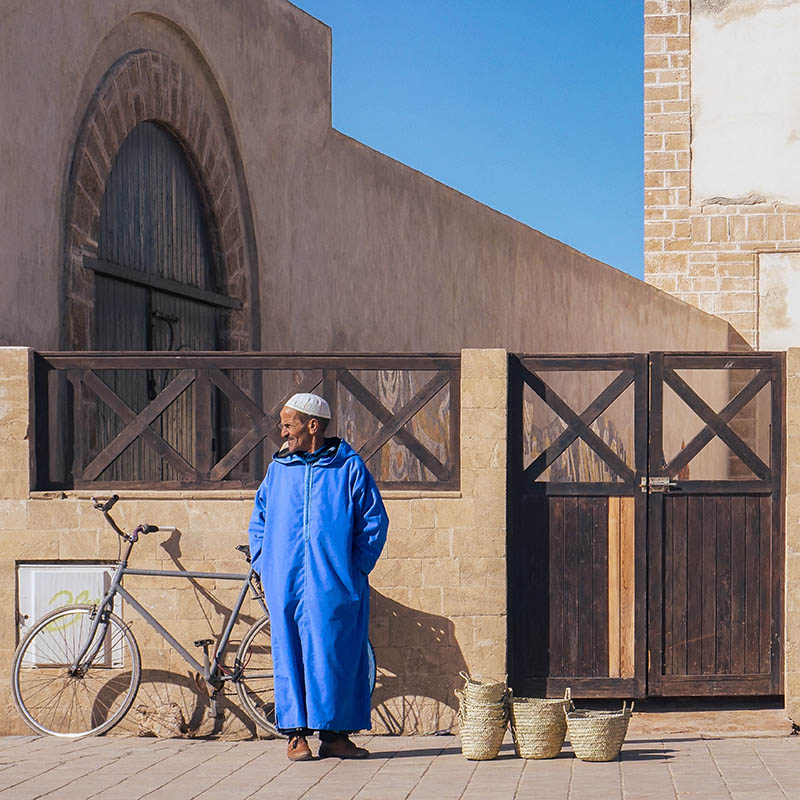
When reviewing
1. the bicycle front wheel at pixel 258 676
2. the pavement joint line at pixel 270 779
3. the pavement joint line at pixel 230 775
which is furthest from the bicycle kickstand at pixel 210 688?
the pavement joint line at pixel 270 779

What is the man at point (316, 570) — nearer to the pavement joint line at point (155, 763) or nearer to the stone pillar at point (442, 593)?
the pavement joint line at point (155, 763)

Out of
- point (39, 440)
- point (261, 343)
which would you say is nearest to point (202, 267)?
point (261, 343)

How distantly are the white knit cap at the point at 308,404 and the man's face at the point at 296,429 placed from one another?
2cm

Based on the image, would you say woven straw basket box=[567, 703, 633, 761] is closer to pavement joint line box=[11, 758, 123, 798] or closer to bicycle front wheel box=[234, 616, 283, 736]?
bicycle front wheel box=[234, 616, 283, 736]

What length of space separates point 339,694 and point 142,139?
167 inches

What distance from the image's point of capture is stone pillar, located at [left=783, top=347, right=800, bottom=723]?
7.04 m

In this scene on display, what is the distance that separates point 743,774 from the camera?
5844 millimetres

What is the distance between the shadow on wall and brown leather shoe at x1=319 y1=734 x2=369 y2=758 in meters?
0.68

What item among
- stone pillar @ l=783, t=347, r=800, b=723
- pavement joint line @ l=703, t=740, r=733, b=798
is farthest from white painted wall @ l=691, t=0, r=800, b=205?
pavement joint line @ l=703, t=740, r=733, b=798

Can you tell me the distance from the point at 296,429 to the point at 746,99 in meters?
16.9

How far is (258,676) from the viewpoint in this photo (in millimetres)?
6844

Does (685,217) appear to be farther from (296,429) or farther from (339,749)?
(339,749)

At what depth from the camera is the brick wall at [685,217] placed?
21.2 metres

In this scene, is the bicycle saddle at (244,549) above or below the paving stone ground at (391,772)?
above
